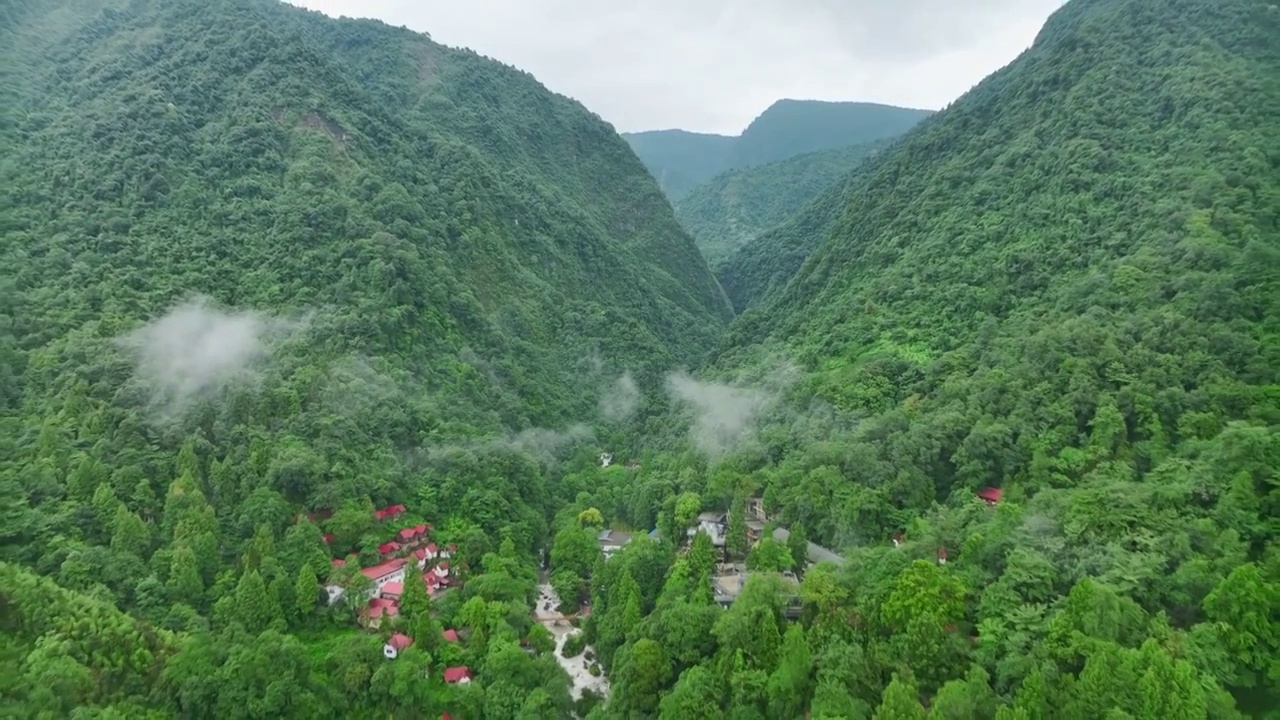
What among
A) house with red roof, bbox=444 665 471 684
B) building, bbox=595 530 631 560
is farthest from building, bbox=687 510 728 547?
house with red roof, bbox=444 665 471 684

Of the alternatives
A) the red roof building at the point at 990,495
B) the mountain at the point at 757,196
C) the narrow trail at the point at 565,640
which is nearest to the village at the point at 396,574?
the narrow trail at the point at 565,640

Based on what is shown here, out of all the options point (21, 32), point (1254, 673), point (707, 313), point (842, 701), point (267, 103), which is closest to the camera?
point (1254, 673)

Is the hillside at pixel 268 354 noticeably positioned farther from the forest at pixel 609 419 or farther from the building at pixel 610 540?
the building at pixel 610 540

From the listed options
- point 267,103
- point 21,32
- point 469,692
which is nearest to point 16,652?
point 469,692

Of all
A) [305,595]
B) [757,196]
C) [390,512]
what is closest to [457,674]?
[305,595]

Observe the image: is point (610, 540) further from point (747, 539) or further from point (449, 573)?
point (449, 573)

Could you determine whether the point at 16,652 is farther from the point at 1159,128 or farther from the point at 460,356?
the point at 1159,128
